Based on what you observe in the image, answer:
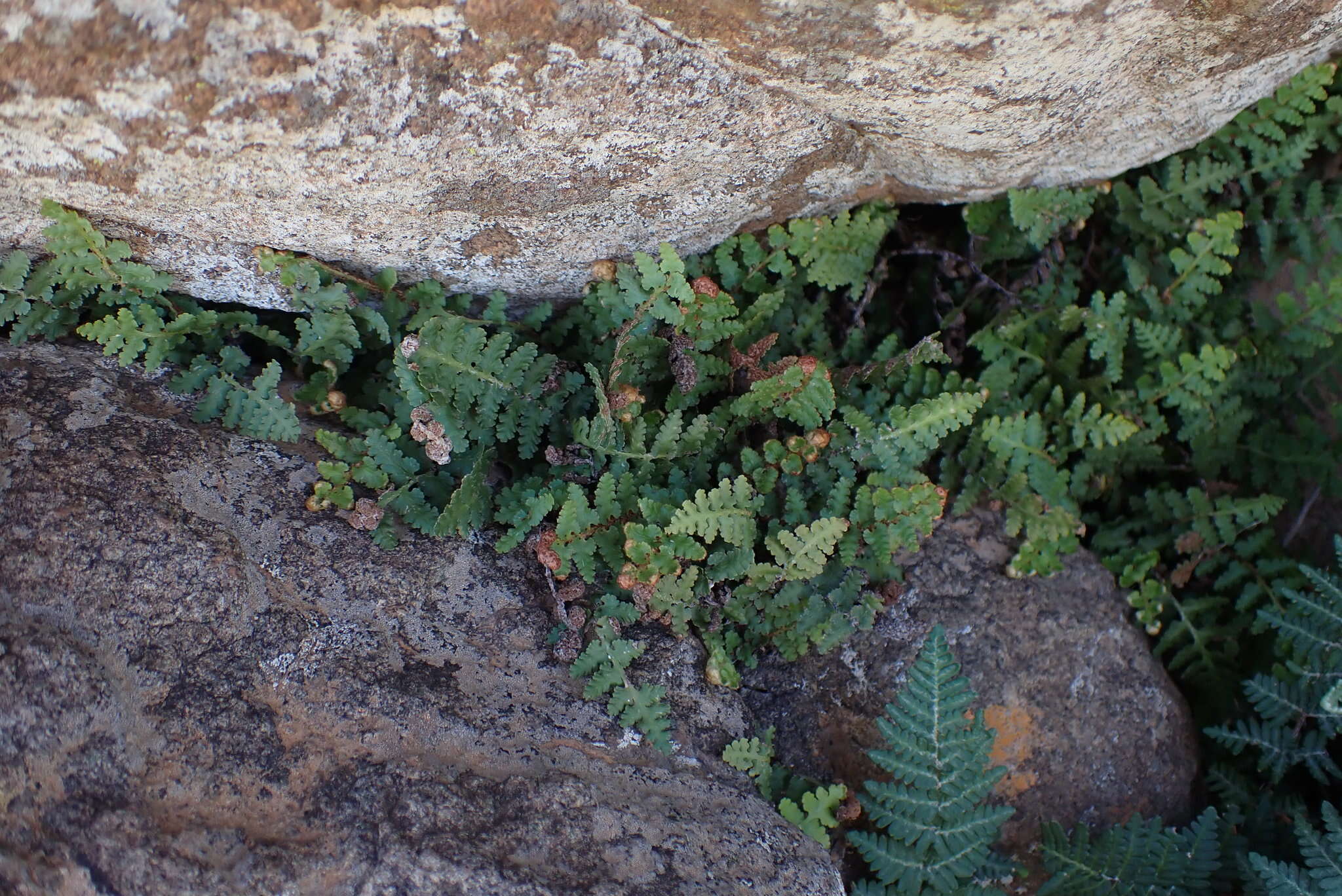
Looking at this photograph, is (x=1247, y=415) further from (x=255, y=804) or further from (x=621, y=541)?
(x=255, y=804)

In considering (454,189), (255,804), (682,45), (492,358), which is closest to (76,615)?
(255,804)

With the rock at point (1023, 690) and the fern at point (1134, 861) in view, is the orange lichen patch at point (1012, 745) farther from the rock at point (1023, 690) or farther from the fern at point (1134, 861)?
the fern at point (1134, 861)

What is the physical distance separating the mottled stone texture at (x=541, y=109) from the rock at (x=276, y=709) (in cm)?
88

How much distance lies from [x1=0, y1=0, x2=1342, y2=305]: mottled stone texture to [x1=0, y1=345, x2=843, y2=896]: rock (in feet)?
2.88

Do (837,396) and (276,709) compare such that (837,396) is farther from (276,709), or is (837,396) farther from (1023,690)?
(276,709)

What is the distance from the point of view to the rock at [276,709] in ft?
8.98

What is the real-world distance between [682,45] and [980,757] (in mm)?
2632

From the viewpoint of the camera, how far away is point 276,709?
9.97ft

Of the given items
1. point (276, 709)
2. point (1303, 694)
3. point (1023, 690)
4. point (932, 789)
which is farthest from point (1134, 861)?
point (276, 709)

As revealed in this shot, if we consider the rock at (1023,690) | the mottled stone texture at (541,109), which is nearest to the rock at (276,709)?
the rock at (1023,690)

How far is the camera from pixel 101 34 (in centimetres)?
265

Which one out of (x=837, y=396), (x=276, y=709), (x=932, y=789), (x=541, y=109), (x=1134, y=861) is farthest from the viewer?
(x=837, y=396)

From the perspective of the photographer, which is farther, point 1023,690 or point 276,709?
point 1023,690

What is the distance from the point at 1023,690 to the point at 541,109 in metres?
2.96
